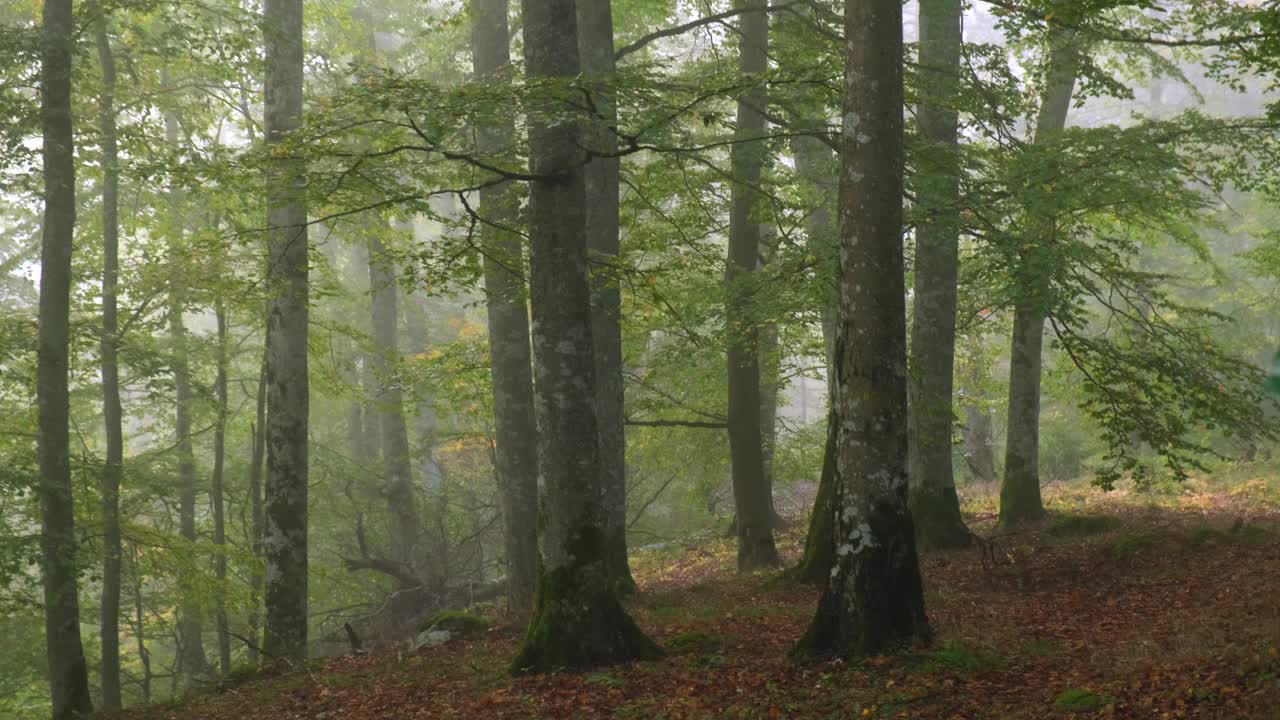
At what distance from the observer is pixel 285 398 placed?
475 inches

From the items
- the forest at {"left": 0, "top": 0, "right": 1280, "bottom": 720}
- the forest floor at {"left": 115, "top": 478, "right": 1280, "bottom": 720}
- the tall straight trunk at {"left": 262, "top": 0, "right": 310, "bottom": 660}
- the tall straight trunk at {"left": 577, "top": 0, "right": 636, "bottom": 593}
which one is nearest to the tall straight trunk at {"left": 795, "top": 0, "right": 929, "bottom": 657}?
the forest at {"left": 0, "top": 0, "right": 1280, "bottom": 720}

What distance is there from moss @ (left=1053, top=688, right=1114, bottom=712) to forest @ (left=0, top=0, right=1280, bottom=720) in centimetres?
6

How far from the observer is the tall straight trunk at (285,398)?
11.7 m

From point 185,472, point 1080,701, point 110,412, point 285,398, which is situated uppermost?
point 110,412

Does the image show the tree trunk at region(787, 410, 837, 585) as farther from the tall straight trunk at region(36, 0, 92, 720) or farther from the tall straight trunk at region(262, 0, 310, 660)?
the tall straight trunk at region(36, 0, 92, 720)

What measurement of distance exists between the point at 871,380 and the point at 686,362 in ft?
30.9

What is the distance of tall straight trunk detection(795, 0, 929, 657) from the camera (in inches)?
287

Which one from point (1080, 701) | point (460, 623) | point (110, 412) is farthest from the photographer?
point (110, 412)

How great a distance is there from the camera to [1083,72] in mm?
11516

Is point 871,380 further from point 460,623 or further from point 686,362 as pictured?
point 686,362

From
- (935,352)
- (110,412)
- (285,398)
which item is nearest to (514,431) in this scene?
(285,398)

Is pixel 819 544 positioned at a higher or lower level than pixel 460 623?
higher

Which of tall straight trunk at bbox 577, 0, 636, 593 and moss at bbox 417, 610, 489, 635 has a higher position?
tall straight trunk at bbox 577, 0, 636, 593

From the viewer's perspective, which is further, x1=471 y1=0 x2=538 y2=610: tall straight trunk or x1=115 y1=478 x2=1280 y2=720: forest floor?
x1=471 y1=0 x2=538 y2=610: tall straight trunk
